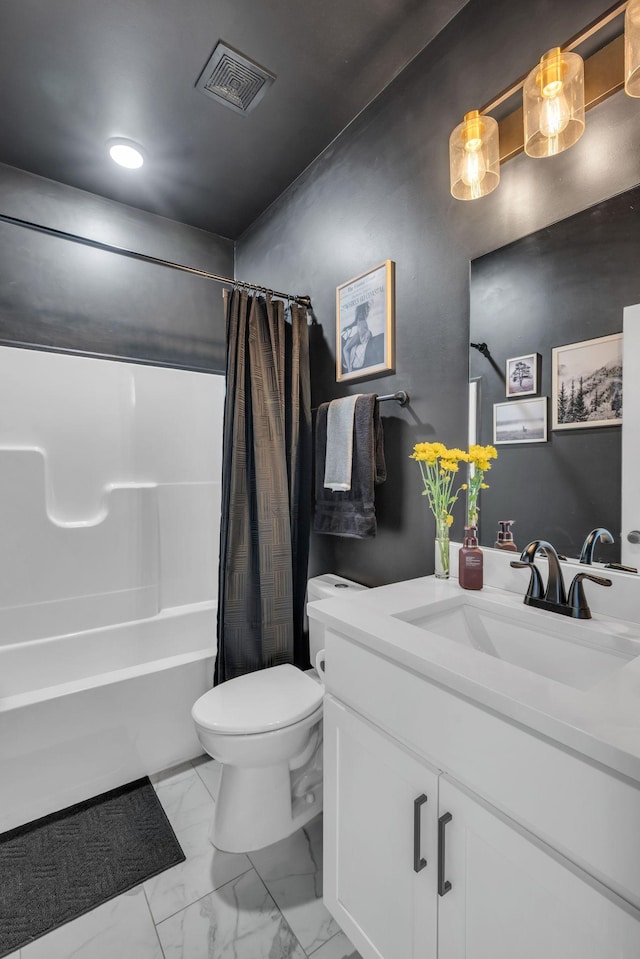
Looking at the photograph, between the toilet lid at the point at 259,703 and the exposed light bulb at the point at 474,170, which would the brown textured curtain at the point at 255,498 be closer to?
the toilet lid at the point at 259,703

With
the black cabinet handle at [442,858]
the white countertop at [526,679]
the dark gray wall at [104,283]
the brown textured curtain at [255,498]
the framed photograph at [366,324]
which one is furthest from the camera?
the dark gray wall at [104,283]

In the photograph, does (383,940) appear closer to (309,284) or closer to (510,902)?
(510,902)

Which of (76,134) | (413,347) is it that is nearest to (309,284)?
(413,347)

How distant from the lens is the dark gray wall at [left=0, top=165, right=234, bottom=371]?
2.11 m

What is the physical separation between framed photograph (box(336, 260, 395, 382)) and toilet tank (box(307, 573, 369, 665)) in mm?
876

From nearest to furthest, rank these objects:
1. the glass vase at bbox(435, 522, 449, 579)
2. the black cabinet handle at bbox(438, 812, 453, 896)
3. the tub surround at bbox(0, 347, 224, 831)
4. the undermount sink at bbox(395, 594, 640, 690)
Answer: the black cabinet handle at bbox(438, 812, 453, 896), the undermount sink at bbox(395, 594, 640, 690), the glass vase at bbox(435, 522, 449, 579), the tub surround at bbox(0, 347, 224, 831)

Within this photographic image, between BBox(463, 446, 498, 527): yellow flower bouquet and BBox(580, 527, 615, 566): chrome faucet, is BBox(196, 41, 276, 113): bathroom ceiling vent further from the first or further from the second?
BBox(580, 527, 615, 566): chrome faucet

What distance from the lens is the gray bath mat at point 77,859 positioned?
1184mm

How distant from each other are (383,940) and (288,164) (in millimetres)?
2737

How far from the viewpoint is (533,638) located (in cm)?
103

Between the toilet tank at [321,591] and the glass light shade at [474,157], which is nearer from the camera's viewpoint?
the glass light shade at [474,157]

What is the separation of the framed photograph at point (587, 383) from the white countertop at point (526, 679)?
1.57 feet

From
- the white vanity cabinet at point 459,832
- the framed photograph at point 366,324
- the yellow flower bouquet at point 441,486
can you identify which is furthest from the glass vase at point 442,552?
the framed photograph at point 366,324

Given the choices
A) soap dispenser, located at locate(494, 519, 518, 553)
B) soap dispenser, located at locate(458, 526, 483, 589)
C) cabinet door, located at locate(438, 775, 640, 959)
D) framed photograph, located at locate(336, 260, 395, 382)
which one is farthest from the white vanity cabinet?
framed photograph, located at locate(336, 260, 395, 382)
